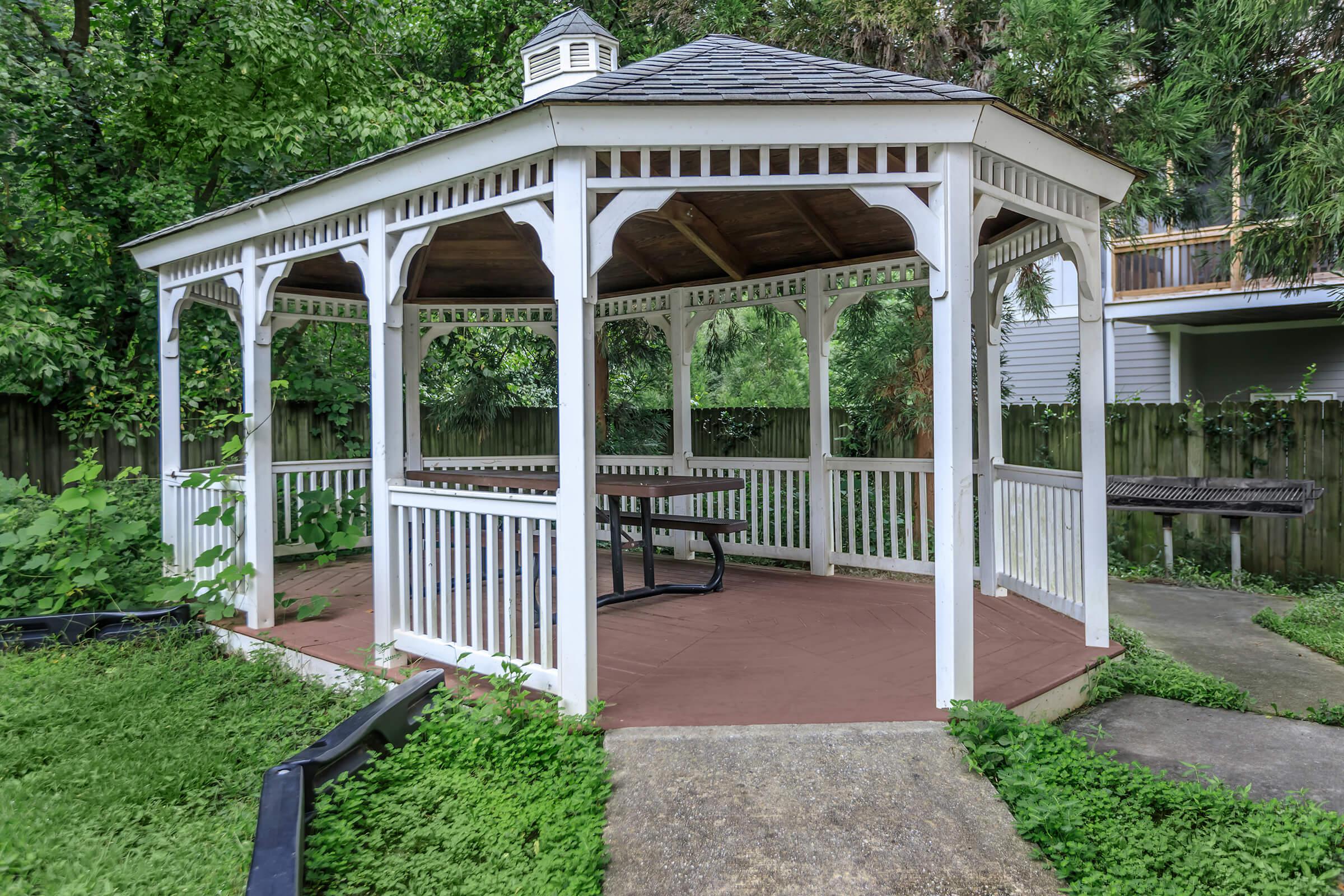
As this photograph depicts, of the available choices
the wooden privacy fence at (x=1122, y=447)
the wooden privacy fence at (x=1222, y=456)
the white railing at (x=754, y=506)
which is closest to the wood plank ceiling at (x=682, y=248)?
the white railing at (x=754, y=506)

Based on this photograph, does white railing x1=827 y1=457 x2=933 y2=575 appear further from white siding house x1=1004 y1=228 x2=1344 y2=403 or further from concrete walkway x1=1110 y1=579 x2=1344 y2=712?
white siding house x1=1004 y1=228 x2=1344 y2=403

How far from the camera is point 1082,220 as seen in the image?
436cm

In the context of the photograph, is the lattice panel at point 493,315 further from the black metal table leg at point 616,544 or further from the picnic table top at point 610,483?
the black metal table leg at point 616,544

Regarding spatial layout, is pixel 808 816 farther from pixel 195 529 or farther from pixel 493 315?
pixel 493 315

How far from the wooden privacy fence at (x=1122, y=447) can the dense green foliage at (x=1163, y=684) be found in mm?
1942

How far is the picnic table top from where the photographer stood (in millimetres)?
4890

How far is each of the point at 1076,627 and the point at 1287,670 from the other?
108cm

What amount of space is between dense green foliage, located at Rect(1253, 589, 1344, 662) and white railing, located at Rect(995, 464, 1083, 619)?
1.63 m

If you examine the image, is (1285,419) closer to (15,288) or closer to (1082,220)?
(1082,220)

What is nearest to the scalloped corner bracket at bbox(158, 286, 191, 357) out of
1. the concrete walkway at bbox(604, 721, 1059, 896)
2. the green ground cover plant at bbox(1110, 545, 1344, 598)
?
the concrete walkway at bbox(604, 721, 1059, 896)

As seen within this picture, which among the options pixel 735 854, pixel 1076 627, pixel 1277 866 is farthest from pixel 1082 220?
pixel 735 854

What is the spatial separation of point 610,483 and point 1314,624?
15.8 feet

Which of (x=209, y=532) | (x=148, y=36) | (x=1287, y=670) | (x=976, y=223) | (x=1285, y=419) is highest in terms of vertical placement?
(x=148, y=36)

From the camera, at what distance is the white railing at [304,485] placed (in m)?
7.28
